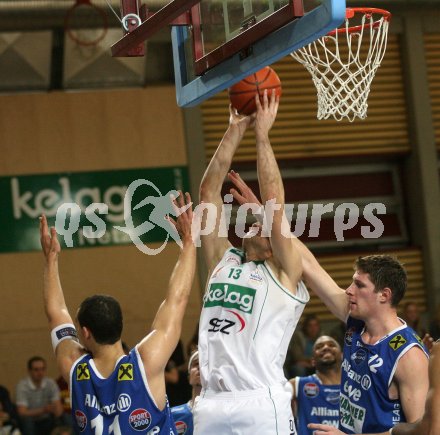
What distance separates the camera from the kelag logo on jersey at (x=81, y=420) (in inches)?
183

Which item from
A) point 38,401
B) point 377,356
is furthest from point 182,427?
point 38,401

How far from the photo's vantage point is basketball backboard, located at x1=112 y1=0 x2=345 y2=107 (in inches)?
193

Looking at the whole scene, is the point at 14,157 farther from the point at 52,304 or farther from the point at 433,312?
the point at 52,304

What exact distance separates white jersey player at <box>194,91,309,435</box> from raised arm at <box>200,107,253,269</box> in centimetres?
35

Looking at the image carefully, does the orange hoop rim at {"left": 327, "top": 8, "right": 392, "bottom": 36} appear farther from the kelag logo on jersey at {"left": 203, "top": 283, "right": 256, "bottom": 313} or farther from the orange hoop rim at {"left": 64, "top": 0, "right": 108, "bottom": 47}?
the orange hoop rim at {"left": 64, "top": 0, "right": 108, "bottom": 47}

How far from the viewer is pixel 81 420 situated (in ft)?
15.3

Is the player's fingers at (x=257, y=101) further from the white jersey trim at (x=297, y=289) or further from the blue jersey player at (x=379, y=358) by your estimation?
the blue jersey player at (x=379, y=358)

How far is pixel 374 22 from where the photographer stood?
→ 7.06m

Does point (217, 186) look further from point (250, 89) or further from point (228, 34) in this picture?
point (228, 34)

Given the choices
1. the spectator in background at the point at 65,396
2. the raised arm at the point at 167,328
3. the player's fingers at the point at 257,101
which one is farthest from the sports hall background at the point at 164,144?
the raised arm at the point at 167,328

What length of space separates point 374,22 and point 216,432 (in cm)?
339

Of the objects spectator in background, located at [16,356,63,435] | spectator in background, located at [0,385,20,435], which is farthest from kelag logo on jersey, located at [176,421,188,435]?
spectator in background, located at [16,356,63,435]

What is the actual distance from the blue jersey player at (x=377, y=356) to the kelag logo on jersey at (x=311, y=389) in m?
2.48

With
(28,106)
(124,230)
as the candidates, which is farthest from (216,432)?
(28,106)
